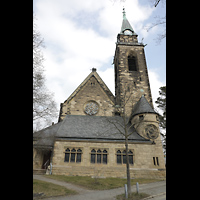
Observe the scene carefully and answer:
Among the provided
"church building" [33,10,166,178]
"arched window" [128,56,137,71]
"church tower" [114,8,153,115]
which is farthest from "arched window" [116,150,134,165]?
"arched window" [128,56,137,71]

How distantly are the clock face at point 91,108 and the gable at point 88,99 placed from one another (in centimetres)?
30

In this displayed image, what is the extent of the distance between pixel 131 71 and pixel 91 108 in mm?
9840

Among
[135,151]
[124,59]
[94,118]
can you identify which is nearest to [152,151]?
[135,151]

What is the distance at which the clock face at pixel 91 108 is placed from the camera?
76.5 ft

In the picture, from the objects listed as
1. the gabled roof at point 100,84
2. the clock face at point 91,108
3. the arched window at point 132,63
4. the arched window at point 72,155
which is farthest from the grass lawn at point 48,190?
the arched window at point 132,63

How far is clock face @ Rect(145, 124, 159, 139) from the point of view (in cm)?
1809

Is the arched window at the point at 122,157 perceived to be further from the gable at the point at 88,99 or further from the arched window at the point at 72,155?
the gable at the point at 88,99

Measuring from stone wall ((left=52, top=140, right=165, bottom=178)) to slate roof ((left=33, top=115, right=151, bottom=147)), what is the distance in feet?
2.09

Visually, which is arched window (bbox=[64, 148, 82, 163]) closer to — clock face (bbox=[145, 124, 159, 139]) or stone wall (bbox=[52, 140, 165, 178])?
stone wall (bbox=[52, 140, 165, 178])
